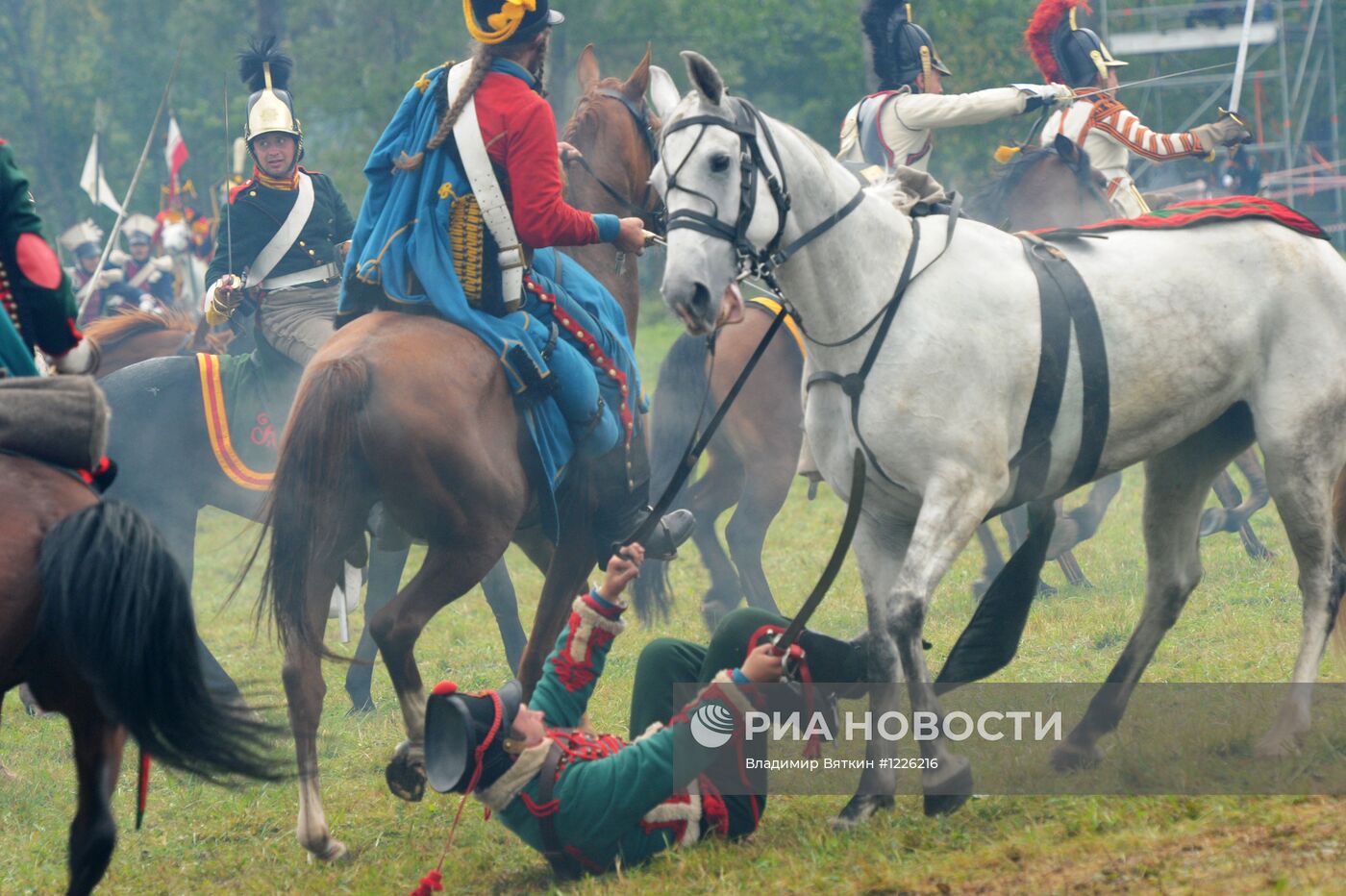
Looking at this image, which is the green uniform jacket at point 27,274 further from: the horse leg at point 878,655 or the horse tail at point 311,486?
the horse leg at point 878,655

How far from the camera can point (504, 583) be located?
8.49 meters

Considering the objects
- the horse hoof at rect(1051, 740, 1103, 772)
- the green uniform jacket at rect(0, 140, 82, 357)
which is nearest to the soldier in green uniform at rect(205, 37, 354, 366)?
the green uniform jacket at rect(0, 140, 82, 357)

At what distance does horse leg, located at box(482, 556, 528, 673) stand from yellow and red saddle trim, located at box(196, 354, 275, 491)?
1294 millimetres

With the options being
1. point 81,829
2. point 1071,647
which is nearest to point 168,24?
point 1071,647

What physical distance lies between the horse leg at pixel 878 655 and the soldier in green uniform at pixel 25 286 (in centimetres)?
250

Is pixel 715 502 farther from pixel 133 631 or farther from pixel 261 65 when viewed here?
pixel 133 631

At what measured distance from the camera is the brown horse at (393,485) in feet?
17.3

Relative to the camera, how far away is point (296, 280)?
27.2 ft

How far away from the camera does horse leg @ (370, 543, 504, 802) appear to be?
543 cm

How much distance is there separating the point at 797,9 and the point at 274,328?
23.5m

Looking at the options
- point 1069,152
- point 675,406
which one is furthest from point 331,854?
point 1069,152

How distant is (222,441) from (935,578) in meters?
4.64

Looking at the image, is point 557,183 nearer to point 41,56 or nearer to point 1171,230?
point 1171,230

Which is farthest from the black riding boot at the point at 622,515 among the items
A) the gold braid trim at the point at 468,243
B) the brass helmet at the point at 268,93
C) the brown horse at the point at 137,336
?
the brown horse at the point at 137,336
